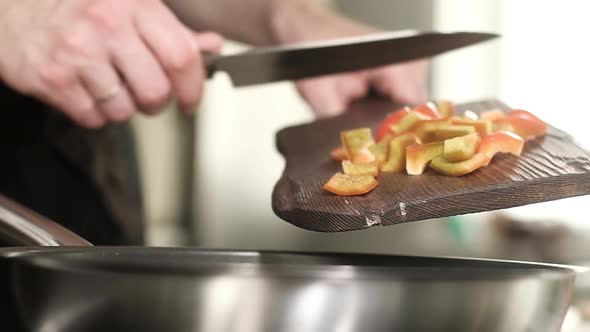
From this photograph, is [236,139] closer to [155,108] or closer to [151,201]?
[151,201]

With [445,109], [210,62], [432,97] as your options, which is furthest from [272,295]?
[432,97]

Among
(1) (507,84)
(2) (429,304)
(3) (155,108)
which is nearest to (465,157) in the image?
(2) (429,304)

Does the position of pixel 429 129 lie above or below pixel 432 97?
above

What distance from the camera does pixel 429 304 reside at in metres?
0.37

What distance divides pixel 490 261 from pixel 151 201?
1817 mm

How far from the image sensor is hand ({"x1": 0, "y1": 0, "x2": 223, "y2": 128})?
72 centimetres

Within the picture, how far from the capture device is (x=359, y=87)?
1097 mm

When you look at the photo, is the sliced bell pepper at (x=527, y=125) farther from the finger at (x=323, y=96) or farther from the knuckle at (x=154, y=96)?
the finger at (x=323, y=96)

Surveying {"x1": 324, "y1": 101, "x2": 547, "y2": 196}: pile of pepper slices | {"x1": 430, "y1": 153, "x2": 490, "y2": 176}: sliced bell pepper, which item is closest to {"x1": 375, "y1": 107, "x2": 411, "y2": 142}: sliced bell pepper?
{"x1": 324, "y1": 101, "x2": 547, "y2": 196}: pile of pepper slices

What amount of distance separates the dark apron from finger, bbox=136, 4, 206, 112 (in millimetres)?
160

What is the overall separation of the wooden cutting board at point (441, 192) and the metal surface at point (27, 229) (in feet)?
0.43

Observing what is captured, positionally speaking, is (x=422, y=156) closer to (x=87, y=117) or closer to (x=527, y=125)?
(x=527, y=125)

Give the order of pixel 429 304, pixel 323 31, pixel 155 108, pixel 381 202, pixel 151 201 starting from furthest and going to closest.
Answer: pixel 151 201 < pixel 323 31 < pixel 155 108 < pixel 381 202 < pixel 429 304

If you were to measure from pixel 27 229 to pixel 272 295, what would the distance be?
0.20 meters
